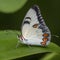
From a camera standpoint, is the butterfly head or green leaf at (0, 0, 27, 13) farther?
the butterfly head

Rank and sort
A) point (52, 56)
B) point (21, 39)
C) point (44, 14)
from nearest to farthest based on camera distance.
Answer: point (52, 56) → point (21, 39) → point (44, 14)

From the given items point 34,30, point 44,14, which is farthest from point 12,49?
point 44,14

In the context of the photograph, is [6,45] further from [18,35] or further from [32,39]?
[32,39]

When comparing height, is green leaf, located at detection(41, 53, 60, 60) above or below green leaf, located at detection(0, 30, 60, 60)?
below

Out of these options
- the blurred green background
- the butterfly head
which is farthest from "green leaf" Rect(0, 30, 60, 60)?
the blurred green background

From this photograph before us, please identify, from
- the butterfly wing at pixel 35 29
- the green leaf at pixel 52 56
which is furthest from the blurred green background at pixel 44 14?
the green leaf at pixel 52 56

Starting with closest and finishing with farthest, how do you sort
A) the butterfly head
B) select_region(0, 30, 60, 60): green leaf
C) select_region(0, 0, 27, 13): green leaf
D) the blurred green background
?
select_region(0, 30, 60, 60): green leaf → select_region(0, 0, 27, 13): green leaf → the butterfly head → the blurred green background

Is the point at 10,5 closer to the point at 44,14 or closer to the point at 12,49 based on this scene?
the point at 12,49

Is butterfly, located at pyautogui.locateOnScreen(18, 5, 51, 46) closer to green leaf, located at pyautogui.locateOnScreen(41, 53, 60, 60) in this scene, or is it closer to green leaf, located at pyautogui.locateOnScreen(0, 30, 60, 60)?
green leaf, located at pyautogui.locateOnScreen(0, 30, 60, 60)
